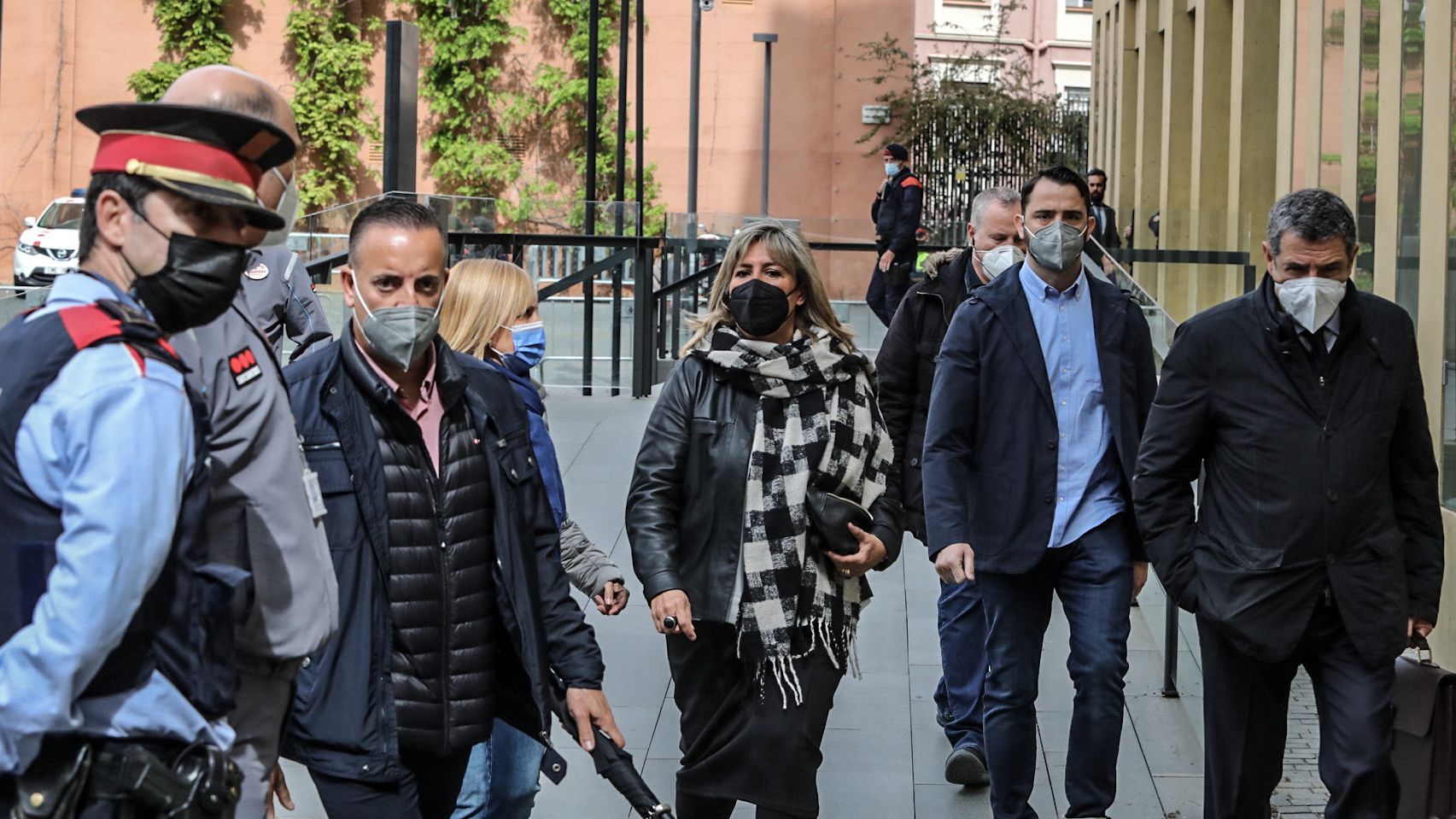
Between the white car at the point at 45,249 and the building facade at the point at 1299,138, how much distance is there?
15121 millimetres

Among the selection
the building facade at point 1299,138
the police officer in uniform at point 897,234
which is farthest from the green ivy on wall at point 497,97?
the police officer in uniform at point 897,234

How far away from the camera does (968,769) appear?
6117 millimetres

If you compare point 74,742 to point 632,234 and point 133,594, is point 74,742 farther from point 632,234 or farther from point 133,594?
point 632,234

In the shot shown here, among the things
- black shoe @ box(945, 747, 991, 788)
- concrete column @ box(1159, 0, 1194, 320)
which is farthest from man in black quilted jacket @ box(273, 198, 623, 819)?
concrete column @ box(1159, 0, 1194, 320)

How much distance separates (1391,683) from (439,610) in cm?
239

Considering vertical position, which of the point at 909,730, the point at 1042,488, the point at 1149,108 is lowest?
the point at 909,730

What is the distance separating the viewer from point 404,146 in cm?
1103

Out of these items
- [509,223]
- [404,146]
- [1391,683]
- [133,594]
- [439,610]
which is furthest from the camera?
[509,223]

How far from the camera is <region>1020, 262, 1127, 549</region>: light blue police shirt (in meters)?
5.18

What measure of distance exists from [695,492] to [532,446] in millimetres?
574

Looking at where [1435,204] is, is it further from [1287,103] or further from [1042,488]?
[1287,103]

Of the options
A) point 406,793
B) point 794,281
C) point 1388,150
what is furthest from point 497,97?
point 406,793

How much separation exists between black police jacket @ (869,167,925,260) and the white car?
47.2 ft

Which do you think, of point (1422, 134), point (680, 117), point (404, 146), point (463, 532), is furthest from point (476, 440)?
point (680, 117)
